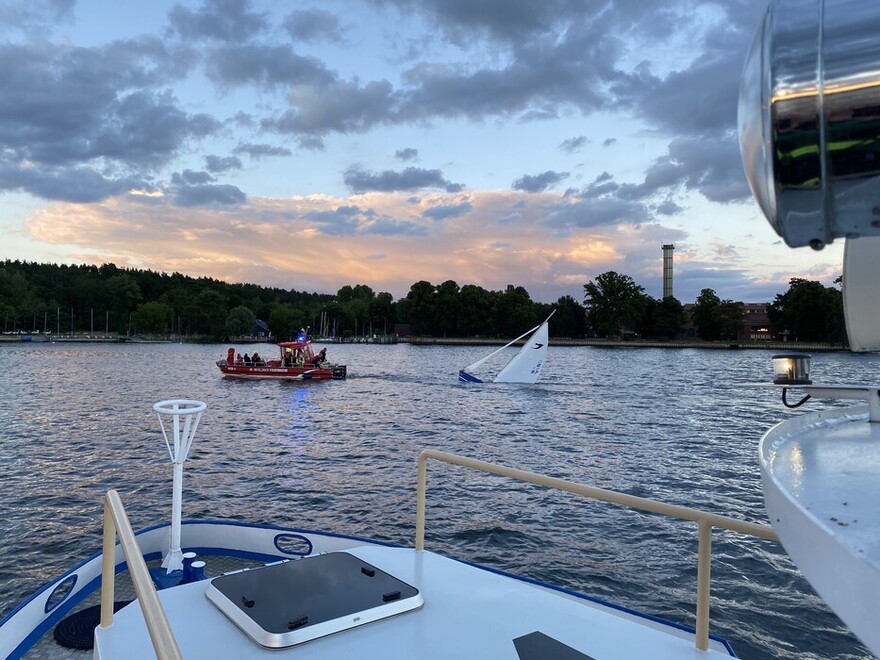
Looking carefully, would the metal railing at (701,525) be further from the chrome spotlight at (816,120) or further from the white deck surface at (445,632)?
the chrome spotlight at (816,120)

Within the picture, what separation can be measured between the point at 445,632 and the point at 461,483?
16.9 meters

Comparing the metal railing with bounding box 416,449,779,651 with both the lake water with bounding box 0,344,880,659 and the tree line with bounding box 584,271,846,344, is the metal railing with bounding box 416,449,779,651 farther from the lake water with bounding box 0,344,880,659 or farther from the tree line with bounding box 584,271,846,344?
the tree line with bounding box 584,271,846,344

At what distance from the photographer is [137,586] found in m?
2.21

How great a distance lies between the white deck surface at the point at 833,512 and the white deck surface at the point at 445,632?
5.29ft

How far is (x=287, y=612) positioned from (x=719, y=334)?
179 metres

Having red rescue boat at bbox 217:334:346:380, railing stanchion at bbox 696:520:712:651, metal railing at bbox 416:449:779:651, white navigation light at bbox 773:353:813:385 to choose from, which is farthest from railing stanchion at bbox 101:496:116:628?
red rescue boat at bbox 217:334:346:380

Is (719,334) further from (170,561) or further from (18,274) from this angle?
(18,274)

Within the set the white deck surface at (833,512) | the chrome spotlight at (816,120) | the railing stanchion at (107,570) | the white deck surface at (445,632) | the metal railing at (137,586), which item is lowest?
the white deck surface at (445,632)

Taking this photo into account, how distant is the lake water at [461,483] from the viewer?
12555 millimetres

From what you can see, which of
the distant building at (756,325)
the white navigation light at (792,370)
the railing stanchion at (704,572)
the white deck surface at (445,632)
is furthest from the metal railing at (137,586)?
the distant building at (756,325)

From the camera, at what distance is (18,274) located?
572ft

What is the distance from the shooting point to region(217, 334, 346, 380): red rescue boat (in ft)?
187

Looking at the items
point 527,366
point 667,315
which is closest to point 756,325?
point 667,315

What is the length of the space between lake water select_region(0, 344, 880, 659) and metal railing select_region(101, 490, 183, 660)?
389 inches
